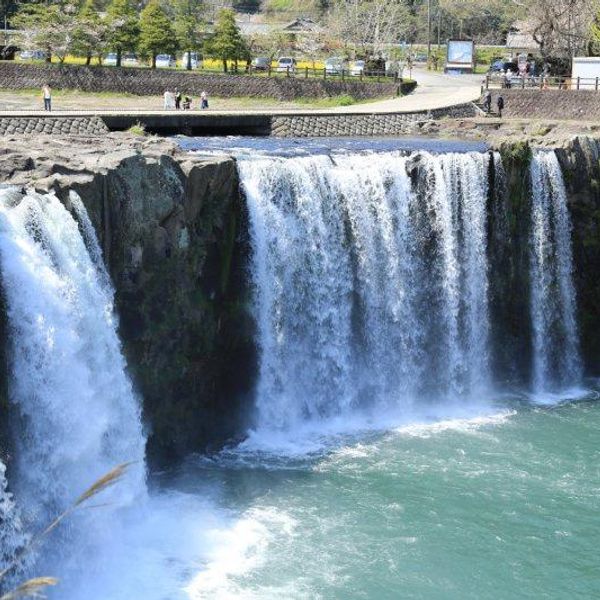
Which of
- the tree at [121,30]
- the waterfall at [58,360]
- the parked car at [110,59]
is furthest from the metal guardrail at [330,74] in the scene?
the waterfall at [58,360]

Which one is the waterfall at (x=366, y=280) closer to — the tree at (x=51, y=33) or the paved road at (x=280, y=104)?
the paved road at (x=280, y=104)

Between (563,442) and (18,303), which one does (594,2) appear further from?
(18,303)

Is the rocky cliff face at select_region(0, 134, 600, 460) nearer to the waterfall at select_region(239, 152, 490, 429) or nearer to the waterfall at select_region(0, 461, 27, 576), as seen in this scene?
the waterfall at select_region(239, 152, 490, 429)

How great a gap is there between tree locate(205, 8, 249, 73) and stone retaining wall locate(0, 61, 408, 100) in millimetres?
3368

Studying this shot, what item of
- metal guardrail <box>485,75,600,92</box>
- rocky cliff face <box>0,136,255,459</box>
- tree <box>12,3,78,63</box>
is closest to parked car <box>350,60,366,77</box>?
metal guardrail <box>485,75,600,92</box>

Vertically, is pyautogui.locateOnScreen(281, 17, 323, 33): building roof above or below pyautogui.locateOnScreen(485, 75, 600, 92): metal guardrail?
above

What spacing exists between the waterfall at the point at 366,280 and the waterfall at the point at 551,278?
1844mm

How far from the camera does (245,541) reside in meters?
18.8

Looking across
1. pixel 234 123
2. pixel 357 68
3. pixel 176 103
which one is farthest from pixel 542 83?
pixel 234 123

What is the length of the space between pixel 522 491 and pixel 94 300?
353 inches

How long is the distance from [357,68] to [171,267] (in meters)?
43.2

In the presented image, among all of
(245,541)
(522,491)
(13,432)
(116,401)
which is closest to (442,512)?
(522,491)

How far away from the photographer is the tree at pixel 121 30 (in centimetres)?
5784

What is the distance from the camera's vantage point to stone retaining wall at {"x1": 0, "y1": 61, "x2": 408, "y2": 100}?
5447 cm
